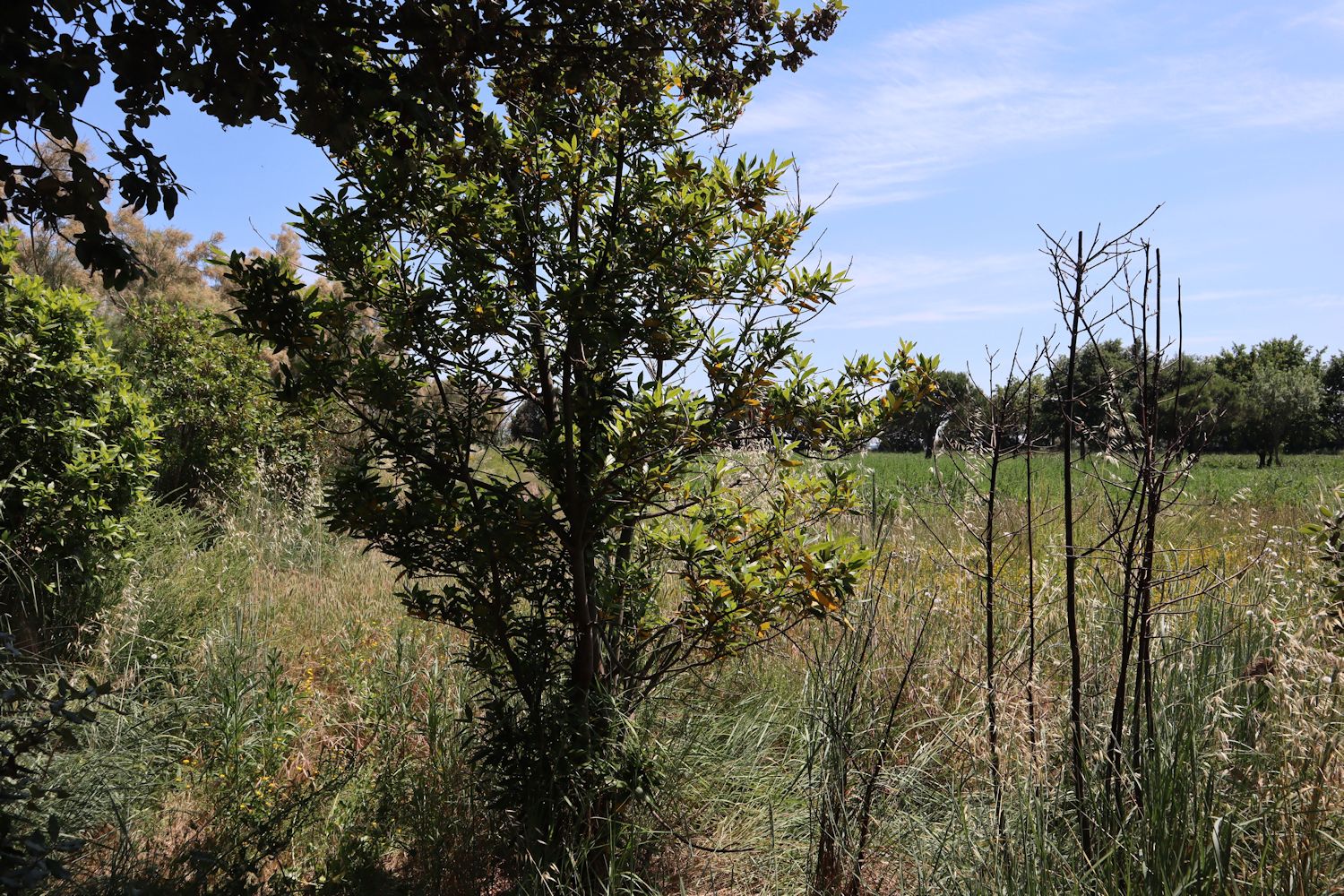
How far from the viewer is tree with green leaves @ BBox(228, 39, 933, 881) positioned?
120 inches

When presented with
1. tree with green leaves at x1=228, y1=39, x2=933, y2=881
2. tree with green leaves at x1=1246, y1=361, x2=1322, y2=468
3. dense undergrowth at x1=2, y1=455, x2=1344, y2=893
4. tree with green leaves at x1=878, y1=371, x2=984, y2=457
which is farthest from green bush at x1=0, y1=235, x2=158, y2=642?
tree with green leaves at x1=1246, y1=361, x2=1322, y2=468

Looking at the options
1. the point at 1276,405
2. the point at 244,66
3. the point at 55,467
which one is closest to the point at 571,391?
the point at 244,66

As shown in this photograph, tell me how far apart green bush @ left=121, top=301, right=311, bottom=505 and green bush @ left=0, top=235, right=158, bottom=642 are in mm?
3216

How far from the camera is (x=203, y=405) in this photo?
917 centimetres

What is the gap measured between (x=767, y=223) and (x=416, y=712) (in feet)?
9.52

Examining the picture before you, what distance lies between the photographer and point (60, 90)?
2.38 meters

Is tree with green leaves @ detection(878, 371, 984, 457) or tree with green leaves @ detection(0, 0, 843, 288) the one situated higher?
tree with green leaves @ detection(0, 0, 843, 288)

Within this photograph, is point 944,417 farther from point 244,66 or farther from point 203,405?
point 203,405

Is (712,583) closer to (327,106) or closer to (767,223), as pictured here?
(767,223)

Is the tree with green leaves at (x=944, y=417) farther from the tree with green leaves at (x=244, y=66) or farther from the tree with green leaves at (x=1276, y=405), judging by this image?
the tree with green leaves at (x=1276, y=405)

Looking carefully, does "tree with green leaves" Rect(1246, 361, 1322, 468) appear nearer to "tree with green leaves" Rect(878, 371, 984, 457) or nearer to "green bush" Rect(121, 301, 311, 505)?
"green bush" Rect(121, 301, 311, 505)

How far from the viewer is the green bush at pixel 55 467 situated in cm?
520

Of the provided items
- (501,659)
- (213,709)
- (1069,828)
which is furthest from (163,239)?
(1069,828)

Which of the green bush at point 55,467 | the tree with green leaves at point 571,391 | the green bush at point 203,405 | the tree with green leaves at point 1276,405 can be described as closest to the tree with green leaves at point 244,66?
the tree with green leaves at point 571,391
